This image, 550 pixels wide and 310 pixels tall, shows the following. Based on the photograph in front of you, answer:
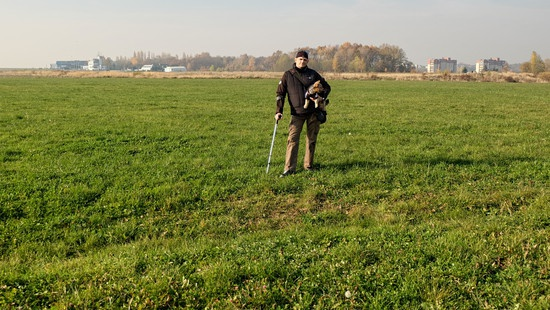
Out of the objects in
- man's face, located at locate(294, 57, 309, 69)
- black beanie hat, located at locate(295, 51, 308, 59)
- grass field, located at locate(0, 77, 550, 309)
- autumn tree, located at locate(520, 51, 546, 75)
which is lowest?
grass field, located at locate(0, 77, 550, 309)

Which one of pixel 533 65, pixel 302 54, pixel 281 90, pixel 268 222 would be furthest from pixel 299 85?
pixel 533 65

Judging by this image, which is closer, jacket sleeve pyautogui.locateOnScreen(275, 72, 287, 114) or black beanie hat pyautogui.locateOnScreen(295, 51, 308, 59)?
black beanie hat pyautogui.locateOnScreen(295, 51, 308, 59)

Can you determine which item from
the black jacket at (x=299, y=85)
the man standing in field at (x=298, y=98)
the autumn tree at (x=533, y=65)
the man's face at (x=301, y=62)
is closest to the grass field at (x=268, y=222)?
the man standing in field at (x=298, y=98)

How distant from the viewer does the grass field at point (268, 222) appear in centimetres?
473

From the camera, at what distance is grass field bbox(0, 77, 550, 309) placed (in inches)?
186

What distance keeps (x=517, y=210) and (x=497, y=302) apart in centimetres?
386

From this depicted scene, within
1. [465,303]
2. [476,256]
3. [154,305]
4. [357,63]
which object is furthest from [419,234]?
[357,63]

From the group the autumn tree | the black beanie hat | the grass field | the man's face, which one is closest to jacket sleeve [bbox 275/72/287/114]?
the man's face

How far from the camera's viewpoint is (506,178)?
32.7 ft

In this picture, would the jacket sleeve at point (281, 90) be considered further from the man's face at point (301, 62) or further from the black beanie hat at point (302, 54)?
the black beanie hat at point (302, 54)

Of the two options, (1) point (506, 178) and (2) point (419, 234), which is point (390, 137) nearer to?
(1) point (506, 178)

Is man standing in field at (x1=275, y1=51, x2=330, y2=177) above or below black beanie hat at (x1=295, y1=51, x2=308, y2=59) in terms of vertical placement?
below

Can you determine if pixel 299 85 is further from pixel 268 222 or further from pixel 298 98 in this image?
pixel 268 222

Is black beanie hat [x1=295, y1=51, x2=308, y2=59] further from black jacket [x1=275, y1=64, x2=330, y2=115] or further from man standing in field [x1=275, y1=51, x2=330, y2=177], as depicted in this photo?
black jacket [x1=275, y1=64, x2=330, y2=115]
